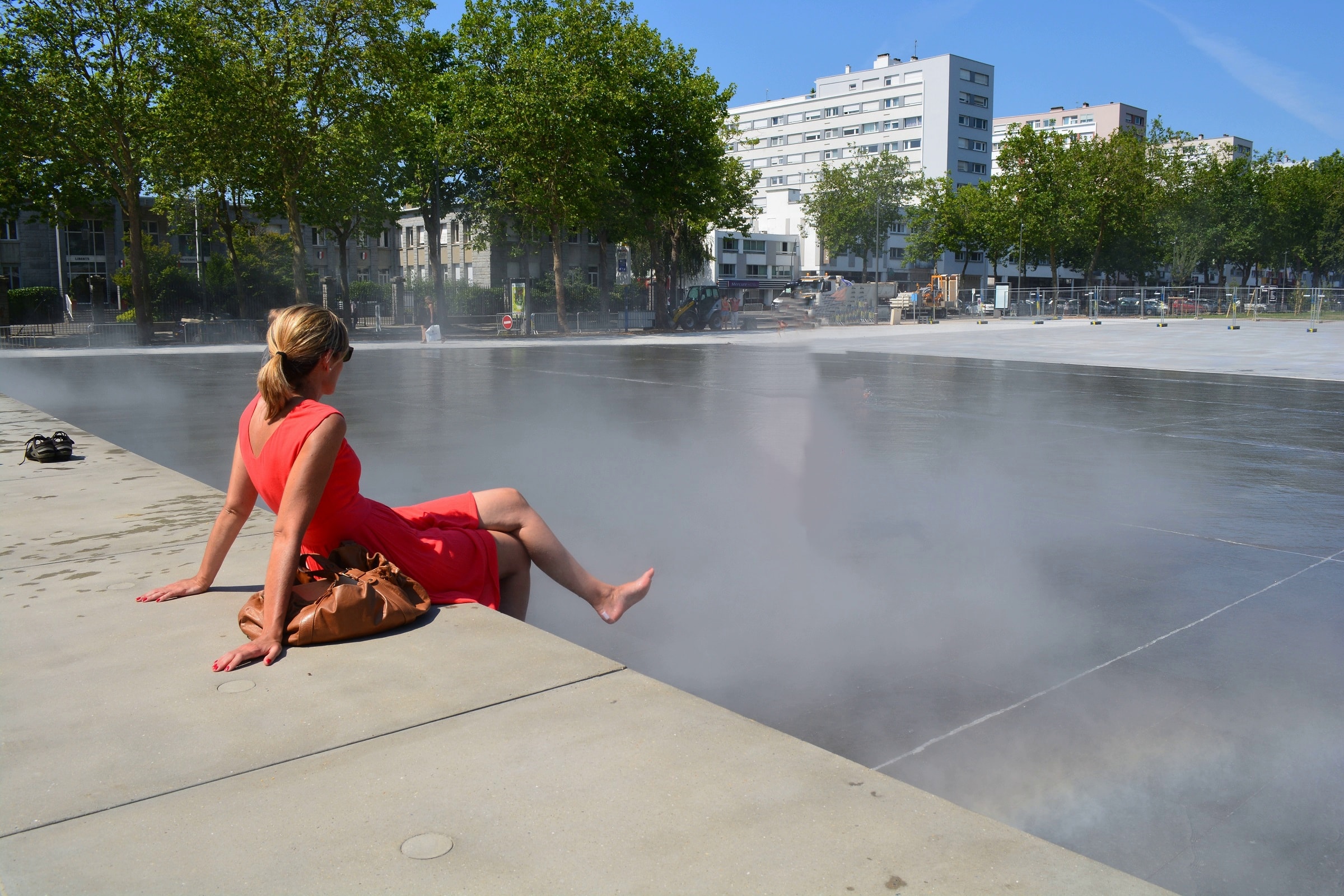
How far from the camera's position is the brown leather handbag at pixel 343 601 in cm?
→ 340

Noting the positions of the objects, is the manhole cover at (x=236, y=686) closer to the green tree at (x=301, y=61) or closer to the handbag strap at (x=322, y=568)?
the handbag strap at (x=322, y=568)

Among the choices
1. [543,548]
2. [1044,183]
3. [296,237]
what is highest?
[1044,183]

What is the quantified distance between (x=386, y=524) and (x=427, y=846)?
62.3 inches

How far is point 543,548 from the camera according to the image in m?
3.92

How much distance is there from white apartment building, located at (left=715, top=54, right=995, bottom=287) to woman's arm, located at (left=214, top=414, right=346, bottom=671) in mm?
96403

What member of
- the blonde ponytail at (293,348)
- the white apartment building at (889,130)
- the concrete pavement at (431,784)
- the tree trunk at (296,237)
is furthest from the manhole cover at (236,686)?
the white apartment building at (889,130)

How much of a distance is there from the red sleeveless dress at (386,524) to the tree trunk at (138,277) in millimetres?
34108

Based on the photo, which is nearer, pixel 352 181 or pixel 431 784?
pixel 431 784

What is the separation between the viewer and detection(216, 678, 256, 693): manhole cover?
3082 millimetres

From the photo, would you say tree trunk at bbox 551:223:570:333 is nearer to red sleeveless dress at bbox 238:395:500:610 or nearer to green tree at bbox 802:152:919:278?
red sleeveless dress at bbox 238:395:500:610

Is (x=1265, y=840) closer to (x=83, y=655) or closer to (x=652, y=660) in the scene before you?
(x=652, y=660)

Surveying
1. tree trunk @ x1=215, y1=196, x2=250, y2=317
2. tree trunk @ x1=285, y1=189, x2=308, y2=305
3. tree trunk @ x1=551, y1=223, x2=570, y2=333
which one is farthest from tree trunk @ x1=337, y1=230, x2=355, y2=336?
tree trunk @ x1=551, y1=223, x2=570, y2=333

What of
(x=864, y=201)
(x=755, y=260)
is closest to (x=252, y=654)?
(x=864, y=201)

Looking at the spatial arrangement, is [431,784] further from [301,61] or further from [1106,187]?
[1106,187]
